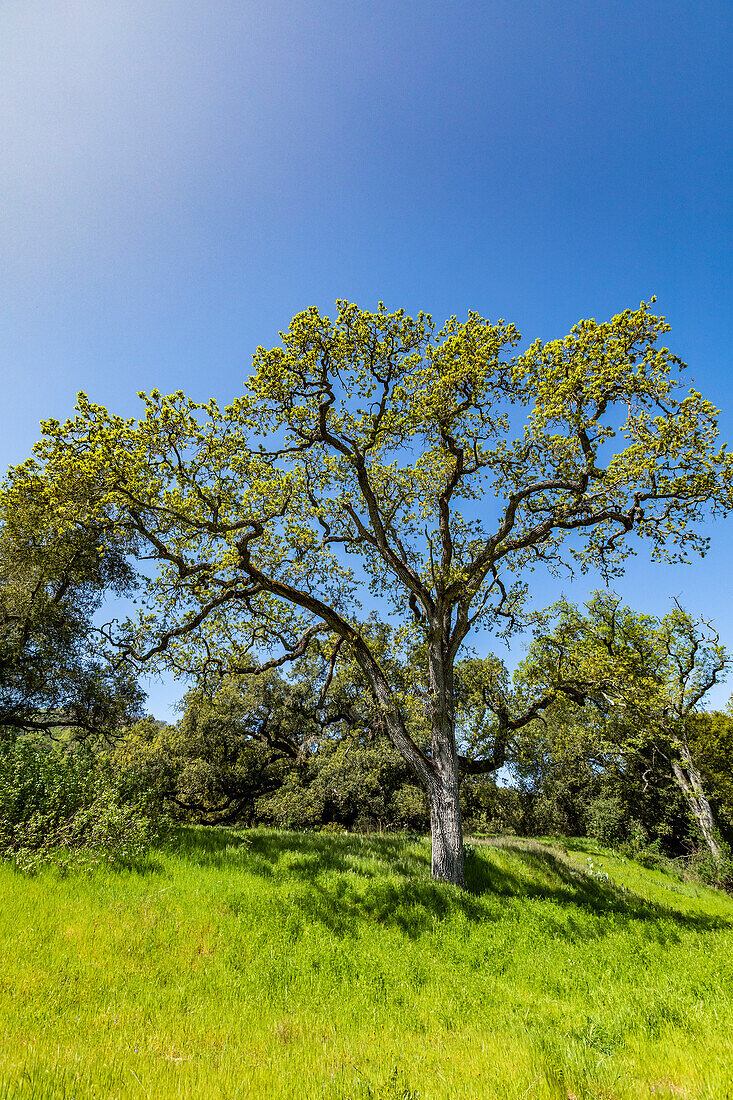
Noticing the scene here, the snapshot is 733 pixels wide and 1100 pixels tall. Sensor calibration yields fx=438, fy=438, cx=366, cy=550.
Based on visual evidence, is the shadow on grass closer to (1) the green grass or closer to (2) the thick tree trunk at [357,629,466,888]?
(1) the green grass

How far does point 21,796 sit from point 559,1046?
36.3 feet

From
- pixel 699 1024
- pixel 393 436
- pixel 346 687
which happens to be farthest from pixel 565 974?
pixel 346 687

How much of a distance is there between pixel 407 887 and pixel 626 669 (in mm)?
9492

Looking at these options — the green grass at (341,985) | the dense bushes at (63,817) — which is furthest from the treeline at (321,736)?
the green grass at (341,985)

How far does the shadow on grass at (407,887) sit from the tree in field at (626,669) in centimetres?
528

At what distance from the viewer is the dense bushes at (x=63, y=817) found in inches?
355

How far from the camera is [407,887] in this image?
10.4 meters

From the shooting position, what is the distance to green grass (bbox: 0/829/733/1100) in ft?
13.6

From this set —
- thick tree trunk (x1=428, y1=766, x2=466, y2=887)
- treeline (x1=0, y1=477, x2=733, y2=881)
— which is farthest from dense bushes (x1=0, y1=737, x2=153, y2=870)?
thick tree trunk (x1=428, y1=766, x2=466, y2=887)

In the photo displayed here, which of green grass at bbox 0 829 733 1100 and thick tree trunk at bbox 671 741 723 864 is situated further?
thick tree trunk at bbox 671 741 723 864

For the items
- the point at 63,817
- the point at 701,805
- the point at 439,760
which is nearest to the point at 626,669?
the point at 439,760

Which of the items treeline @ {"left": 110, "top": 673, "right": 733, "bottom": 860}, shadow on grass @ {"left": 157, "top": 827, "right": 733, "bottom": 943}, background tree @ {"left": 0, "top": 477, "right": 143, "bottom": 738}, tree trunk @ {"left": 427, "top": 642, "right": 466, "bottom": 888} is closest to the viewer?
shadow on grass @ {"left": 157, "top": 827, "right": 733, "bottom": 943}

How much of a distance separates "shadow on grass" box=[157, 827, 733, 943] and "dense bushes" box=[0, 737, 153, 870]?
1508 millimetres

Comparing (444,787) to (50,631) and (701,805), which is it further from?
(701,805)
